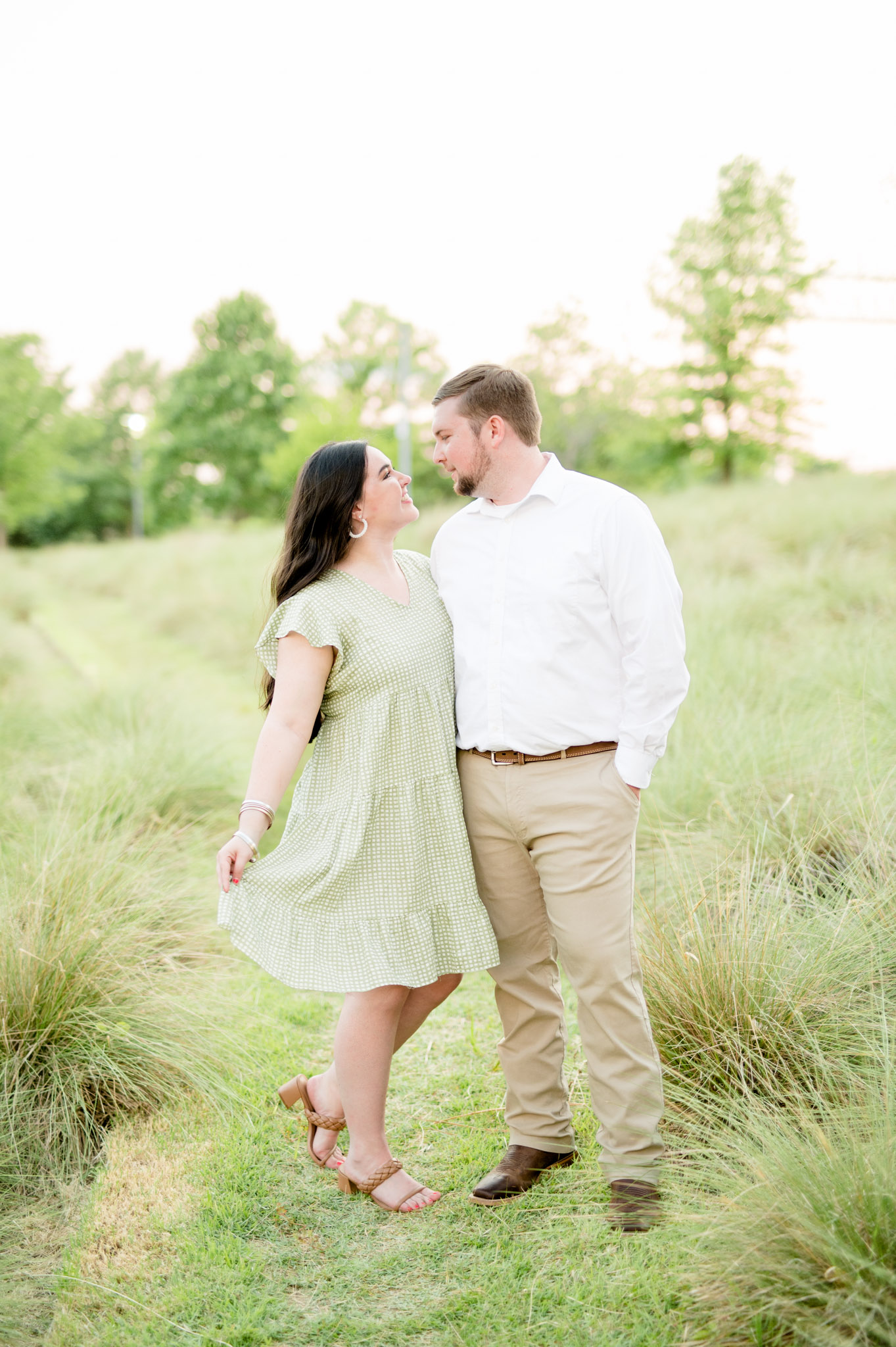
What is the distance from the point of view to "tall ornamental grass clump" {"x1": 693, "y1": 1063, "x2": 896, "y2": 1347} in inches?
76.5

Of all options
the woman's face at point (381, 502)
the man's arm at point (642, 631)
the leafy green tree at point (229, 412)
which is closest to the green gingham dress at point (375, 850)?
the woman's face at point (381, 502)

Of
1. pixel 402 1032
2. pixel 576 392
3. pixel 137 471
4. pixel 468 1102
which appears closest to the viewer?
pixel 402 1032

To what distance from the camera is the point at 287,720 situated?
2924 millimetres

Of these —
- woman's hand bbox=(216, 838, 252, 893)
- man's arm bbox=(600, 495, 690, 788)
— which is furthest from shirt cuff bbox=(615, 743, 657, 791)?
woman's hand bbox=(216, 838, 252, 893)

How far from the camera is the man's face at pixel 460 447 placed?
117 inches

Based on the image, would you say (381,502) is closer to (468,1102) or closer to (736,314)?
(468,1102)

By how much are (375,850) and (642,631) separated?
3.28 feet

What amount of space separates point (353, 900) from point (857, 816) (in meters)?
2.19

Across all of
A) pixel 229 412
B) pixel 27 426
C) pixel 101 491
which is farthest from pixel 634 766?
pixel 101 491

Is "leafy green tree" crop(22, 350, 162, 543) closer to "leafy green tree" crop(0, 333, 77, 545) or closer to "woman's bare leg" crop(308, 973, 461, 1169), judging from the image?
"leafy green tree" crop(0, 333, 77, 545)

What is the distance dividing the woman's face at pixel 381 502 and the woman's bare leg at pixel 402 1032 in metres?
1.39

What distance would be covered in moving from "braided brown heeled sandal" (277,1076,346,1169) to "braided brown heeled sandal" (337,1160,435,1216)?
0.10 metres

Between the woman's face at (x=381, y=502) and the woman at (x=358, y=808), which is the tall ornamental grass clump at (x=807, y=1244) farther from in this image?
the woman's face at (x=381, y=502)

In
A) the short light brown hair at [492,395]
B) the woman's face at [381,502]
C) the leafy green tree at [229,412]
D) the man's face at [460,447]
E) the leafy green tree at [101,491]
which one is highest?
the short light brown hair at [492,395]
